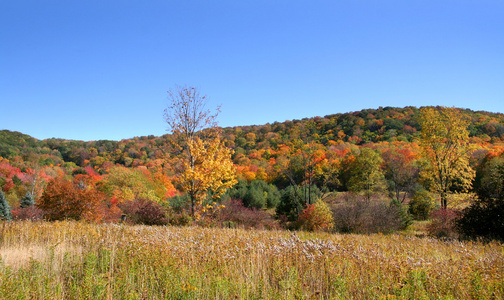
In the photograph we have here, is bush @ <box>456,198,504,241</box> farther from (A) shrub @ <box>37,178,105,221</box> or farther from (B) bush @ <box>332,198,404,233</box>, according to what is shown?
(A) shrub @ <box>37,178,105,221</box>

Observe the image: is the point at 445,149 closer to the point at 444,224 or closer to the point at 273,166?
the point at 444,224

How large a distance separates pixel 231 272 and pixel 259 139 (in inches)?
3015

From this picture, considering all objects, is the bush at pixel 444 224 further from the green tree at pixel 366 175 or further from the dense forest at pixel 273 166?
the green tree at pixel 366 175

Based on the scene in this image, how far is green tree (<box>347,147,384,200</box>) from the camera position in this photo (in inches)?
1526

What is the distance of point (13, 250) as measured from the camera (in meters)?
5.98

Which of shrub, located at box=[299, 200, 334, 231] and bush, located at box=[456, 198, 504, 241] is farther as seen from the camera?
shrub, located at box=[299, 200, 334, 231]

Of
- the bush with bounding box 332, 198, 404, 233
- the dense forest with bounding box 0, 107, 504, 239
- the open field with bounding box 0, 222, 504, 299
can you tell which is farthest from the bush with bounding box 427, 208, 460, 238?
the open field with bounding box 0, 222, 504, 299

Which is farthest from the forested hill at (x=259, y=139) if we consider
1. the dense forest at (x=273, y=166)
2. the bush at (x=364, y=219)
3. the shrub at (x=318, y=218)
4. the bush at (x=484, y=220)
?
the bush at (x=484, y=220)

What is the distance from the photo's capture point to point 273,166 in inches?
1623

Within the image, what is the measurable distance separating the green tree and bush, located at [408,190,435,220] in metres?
8.83

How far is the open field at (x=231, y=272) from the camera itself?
3.68m

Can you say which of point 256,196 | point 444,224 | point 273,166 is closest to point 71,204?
point 444,224

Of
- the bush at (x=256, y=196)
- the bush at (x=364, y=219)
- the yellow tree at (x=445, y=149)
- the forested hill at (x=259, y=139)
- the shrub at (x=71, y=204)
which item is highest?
the forested hill at (x=259, y=139)

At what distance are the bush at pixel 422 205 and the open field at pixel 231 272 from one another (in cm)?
1762
